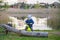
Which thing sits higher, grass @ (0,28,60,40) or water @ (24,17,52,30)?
water @ (24,17,52,30)

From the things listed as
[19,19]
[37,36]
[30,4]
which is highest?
[30,4]

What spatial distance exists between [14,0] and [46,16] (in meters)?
0.29

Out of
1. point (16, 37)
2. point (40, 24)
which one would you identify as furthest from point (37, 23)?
point (16, 37)

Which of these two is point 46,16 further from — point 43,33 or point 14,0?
point 14,0

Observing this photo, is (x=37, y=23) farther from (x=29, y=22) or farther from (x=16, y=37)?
(x=16, y=37)

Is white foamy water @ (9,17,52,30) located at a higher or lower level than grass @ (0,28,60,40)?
higher

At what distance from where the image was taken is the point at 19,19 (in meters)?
0.84

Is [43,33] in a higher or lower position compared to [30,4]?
lower

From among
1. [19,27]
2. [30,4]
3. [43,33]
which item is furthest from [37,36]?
[30,4]

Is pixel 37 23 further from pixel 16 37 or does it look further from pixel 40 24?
pixel 16 37

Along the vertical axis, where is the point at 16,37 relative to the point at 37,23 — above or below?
below

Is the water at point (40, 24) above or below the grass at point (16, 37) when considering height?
above

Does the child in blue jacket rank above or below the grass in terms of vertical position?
above

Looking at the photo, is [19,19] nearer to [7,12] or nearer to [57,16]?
[7,12]
